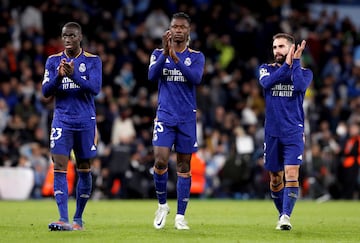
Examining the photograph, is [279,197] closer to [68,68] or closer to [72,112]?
[72,112]

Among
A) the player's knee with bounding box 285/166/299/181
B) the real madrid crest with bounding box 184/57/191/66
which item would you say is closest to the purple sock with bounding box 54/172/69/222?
the real madrid crest with bounding box 184/57/191/66

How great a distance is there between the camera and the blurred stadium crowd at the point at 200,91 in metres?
26.6

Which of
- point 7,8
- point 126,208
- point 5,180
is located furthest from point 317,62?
point 126,208

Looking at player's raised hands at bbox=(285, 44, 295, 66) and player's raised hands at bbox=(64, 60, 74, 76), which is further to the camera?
player's raised hands at bbox=(285, 44, 295, 66)

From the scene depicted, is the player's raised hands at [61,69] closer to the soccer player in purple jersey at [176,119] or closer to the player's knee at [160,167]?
the soccer player in purple jersey at [176,119]

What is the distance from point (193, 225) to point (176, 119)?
6.36 feet

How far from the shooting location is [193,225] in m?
14.9

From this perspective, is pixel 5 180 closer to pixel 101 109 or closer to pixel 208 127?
pixel 101 109

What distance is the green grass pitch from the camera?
12359mm

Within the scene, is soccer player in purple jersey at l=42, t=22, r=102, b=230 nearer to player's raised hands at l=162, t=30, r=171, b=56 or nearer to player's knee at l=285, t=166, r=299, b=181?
player's raised hands at l=162, t=30, r=171, b=56

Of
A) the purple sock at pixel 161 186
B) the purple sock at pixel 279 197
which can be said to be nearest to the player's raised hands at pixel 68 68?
the purple sock at pixel 161 186

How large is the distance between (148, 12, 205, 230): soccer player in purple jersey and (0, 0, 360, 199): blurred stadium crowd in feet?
40.1

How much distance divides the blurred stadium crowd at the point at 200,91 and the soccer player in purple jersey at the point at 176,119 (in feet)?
40.1

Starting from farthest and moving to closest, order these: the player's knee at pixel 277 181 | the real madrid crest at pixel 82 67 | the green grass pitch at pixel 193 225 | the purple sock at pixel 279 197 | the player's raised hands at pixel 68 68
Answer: the purple sock at pixel 279 197
the player's knee at pixel 277 181
the real madrid crest at pixel 82 67
the player's raised hands at pixel 68 68
the green grass pitch at pixel 193 225
